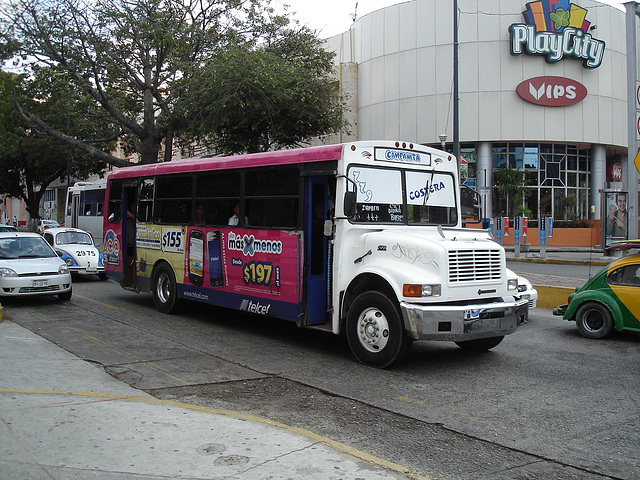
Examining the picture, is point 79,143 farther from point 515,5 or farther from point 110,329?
point 515,5

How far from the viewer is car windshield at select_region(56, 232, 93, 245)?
18.8 metres

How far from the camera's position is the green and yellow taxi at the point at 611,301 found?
9305mm

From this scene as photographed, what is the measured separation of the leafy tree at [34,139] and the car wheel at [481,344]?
23814 millimetres

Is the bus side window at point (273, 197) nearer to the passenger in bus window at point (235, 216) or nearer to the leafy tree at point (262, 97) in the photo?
the passenger in bus window at point (235, 216)

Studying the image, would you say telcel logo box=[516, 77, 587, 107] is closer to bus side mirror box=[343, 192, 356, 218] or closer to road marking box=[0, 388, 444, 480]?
bus side mirror box=[343, 192, 356, 218]

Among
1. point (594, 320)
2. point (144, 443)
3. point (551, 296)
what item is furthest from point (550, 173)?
point (144, 443)

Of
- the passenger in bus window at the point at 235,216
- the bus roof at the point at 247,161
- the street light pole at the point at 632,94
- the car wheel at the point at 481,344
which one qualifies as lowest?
the car wheel at the point at 481,344

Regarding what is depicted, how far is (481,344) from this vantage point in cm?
866

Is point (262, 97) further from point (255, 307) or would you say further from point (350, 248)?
point (350, 248)

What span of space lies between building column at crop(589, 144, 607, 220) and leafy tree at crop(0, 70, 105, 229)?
2948 cm

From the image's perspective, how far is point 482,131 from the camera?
116 feet

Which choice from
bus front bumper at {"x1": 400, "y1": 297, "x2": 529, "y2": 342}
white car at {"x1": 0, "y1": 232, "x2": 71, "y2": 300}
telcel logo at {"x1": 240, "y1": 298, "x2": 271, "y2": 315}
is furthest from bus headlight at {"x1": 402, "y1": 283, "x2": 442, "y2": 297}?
white car at {"x1": 0, "y1": 232, "x2": 71, "y2": 300}

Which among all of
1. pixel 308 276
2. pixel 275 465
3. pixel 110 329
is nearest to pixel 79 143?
pixel 110 329

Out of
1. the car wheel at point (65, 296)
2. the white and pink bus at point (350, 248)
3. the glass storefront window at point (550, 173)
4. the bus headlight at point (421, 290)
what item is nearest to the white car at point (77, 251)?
the car wheel at point (65, 296)
